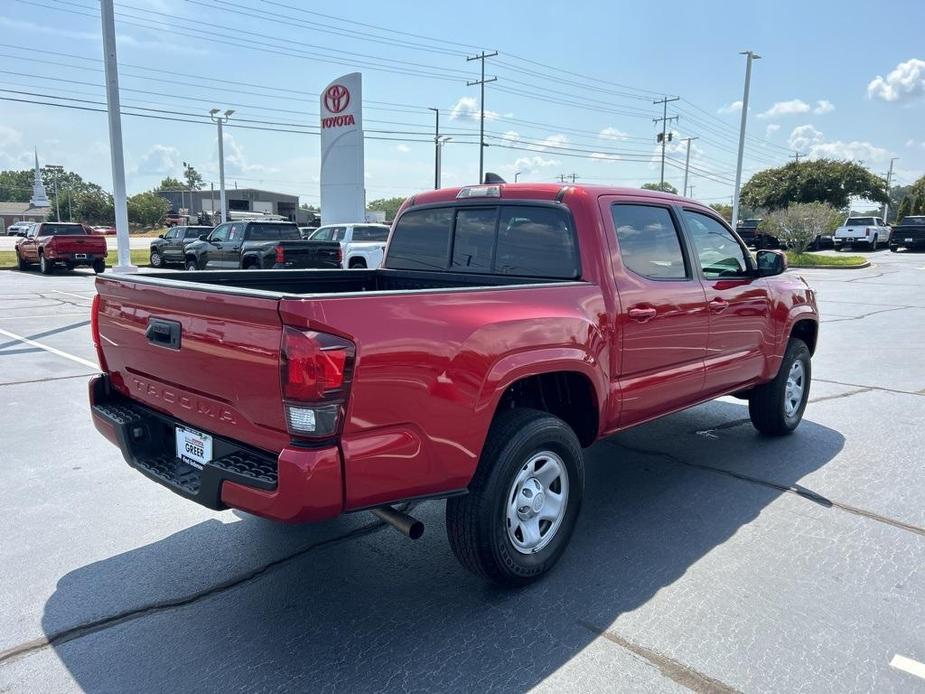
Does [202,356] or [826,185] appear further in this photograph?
[826,185]

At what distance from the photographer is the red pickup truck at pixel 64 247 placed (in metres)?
22.4

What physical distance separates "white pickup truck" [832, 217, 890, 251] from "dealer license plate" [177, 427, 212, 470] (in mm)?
41786

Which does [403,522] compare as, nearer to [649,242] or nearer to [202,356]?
[202,356]

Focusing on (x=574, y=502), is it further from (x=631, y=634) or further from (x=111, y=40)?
(x=111, y=40)

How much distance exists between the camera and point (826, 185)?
5191cm

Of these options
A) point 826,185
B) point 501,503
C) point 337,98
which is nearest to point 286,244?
point 501,503

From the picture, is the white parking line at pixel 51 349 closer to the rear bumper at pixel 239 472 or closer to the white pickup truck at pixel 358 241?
the rear bumper at pixel 239 472

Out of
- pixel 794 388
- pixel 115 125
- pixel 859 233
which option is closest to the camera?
pixel 794 388

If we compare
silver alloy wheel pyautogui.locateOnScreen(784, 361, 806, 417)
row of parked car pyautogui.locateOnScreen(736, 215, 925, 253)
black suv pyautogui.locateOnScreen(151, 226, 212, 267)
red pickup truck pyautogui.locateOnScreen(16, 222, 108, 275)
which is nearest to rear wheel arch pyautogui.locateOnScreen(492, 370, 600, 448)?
silver alloy wheel pyautogui.locateOnScreen(784, 361, 806, 417)

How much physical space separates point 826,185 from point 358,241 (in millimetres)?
45207

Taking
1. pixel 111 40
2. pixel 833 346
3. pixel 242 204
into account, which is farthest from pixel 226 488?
pixel 242 204

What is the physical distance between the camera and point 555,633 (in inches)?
116

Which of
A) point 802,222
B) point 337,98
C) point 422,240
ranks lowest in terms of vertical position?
point 422,240

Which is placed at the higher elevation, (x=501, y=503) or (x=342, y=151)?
(x=342, y=151)
